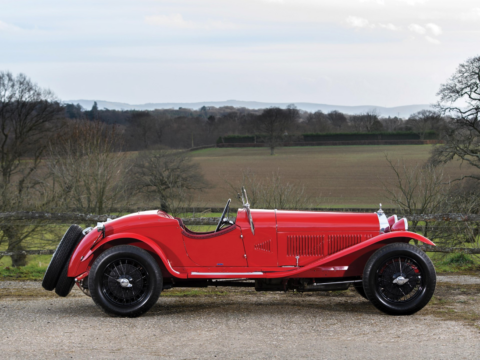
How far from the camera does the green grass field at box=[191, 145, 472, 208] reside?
40.0 metres

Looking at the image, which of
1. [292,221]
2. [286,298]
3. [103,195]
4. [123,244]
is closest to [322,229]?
[292,221]

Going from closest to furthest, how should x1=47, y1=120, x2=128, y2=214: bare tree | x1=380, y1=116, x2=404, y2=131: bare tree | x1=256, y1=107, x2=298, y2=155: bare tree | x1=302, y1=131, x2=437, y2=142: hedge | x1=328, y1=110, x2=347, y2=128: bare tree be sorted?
x1=47, y1=120, x2=128, y2=214: bare tree
x1=256, y1=107, x2=298, y2=155: bare tree
x1=302, y1=131, x2=437, y2=142: hedge
x1=380, y1=116, x2=404, y2=131: bare tree
x1=328, y1=110, x2=347, y2=128: bare tree

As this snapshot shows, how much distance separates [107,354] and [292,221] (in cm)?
227

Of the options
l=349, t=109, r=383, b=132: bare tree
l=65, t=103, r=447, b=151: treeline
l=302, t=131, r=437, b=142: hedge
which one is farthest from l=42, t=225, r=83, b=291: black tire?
l=349, t=109, r=383, b=132: bare tree

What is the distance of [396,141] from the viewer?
85.0 meters

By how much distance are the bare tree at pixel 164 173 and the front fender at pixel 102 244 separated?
28.6m

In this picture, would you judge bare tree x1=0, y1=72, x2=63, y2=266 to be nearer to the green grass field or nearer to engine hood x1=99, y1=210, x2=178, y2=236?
the green grass field

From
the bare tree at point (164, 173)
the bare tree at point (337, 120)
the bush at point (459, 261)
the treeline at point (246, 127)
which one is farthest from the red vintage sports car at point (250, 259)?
the bare tree at point (337, 120)

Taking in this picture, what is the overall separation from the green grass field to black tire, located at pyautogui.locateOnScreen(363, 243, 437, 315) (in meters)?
26.3

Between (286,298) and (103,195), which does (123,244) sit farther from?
(103,195)

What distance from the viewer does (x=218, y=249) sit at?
5.20 meters

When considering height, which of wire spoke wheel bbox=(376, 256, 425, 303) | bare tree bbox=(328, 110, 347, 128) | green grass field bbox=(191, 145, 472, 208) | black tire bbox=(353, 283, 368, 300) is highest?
bare tree bbox=(328, 110, 347, 128)

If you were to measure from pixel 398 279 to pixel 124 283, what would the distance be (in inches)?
108

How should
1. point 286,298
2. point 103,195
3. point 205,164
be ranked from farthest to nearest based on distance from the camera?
point 205,164 → point 103,195 → point 286,298
